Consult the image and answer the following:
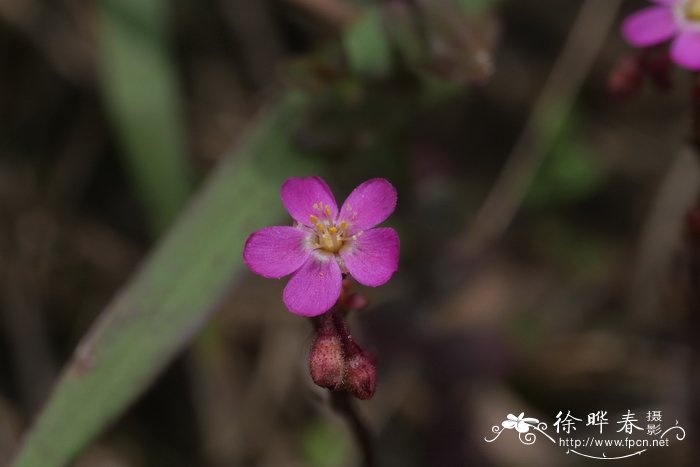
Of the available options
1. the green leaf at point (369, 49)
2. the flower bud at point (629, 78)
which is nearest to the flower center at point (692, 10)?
the flower bud at point (629, 78)

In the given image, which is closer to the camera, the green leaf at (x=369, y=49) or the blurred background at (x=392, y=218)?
the green leaf at (x=369, y=49)

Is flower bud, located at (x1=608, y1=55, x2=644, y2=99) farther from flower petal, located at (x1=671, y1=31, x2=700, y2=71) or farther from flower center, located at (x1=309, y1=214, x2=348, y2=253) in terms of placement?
flower center, located at (x1=309, y1=214, x2=348, y2=253)

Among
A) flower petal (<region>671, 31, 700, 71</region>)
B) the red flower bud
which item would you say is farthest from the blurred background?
the red flower bud

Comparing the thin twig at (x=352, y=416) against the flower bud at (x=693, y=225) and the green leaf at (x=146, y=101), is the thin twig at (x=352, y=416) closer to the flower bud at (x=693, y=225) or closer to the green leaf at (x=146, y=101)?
the flower bud at (x=693, y=225)

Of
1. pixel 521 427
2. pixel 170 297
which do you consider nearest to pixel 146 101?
pixel 170 297

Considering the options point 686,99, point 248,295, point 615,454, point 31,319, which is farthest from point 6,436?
point 686,99

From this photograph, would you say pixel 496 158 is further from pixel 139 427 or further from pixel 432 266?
pixel 139 427

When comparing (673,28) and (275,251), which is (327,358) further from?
(673,28)
